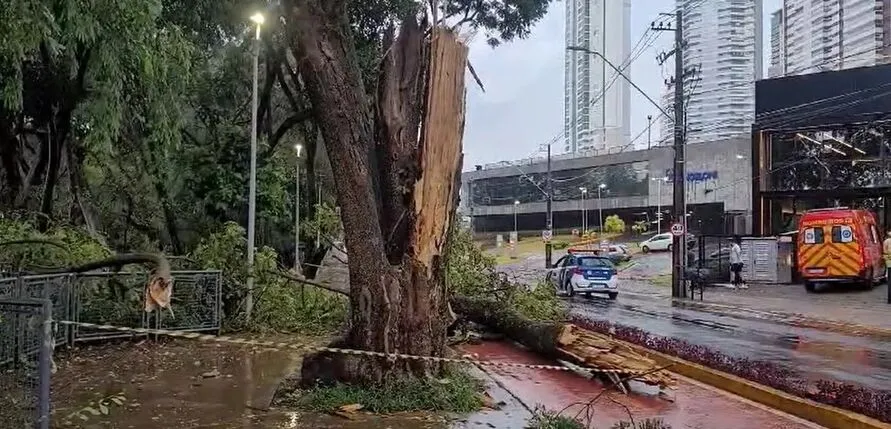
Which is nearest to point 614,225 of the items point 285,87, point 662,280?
point 662,280

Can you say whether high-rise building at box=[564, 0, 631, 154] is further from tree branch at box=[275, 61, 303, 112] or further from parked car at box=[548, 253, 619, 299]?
tree branch at box=[275, 61, 303, 112]

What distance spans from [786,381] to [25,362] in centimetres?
824

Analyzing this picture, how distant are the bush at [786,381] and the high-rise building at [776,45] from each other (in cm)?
4548

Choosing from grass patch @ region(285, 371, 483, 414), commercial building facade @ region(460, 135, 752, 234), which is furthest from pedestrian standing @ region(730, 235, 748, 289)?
grass patch @ region(285, 371, 483, 414)

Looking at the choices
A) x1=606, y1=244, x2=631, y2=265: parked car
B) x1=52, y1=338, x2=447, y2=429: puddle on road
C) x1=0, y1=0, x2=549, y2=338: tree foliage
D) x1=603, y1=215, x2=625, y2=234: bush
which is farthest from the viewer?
x1=603, y1=215, x2=625, y2=234: bush

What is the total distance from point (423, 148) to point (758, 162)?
3258 centimetres

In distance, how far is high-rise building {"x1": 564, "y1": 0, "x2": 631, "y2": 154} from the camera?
111ft

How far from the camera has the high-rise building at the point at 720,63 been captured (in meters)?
32.3

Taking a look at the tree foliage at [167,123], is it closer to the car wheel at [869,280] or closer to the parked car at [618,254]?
the car wheel at [869,280]

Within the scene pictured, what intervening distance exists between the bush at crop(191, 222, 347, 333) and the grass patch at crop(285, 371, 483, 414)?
6963mm

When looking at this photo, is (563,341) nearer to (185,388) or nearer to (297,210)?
(185,388)

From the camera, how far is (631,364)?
9.77 m

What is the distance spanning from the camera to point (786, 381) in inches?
375

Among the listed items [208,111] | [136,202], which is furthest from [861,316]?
[136,202]
